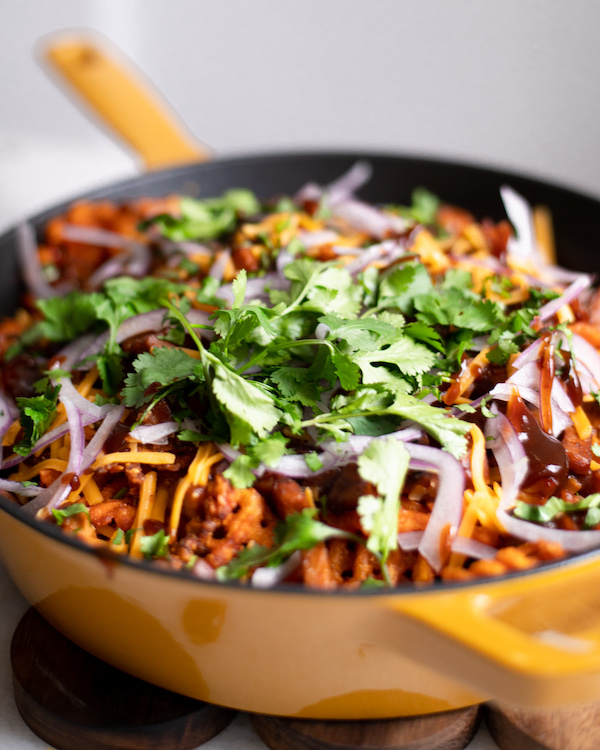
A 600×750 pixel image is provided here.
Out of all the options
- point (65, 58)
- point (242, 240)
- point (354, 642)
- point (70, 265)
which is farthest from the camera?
point (65, 58)

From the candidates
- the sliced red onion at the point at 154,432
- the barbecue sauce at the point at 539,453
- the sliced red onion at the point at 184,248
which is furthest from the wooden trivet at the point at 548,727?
the sliced red onion at the point at 184,248

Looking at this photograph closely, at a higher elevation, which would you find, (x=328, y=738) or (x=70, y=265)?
(x=70, y=265)

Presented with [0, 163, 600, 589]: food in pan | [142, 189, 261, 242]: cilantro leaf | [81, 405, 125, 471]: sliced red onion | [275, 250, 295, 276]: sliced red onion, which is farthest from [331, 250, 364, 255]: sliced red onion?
[81, 405, 125, 471]: sliced red onion

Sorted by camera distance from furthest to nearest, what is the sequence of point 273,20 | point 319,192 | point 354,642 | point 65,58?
point 273,20 < point 65,58 < point 319,192 < point 354,642

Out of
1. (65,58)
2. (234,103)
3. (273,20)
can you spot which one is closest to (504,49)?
(273,20)

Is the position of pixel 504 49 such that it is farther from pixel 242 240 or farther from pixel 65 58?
pixel 242 240

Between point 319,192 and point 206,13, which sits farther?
point 206,13

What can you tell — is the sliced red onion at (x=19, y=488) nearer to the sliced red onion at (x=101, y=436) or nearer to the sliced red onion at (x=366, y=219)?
the sliced red onion at (x=101, y=436)
